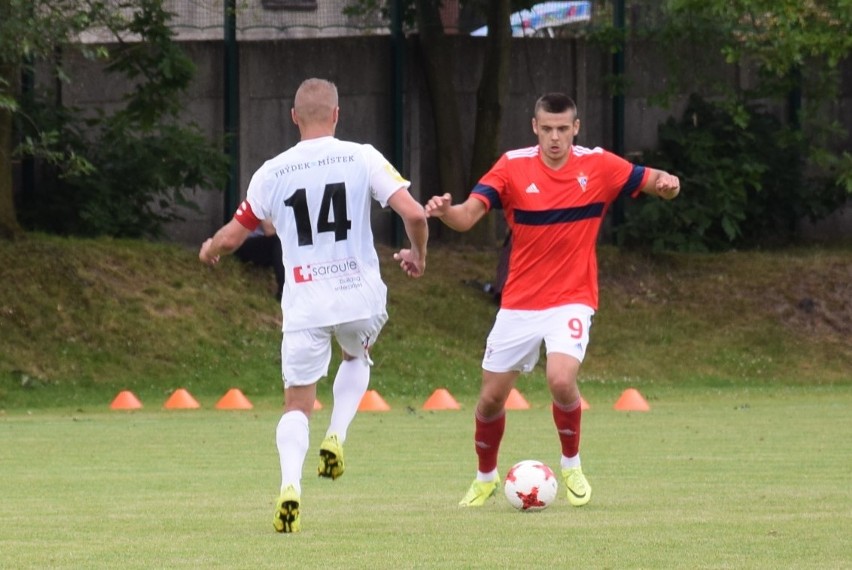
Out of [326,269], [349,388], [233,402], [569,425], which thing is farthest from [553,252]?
[233,402]

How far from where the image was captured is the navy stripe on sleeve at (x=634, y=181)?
9.49 metres

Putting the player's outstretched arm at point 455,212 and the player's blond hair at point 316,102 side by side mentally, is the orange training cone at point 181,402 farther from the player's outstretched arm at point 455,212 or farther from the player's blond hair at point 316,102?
the player's blond hair at point 316,102

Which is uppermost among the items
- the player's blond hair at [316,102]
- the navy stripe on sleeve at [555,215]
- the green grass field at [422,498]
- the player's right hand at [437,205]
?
the player's blond hair at [316,102]

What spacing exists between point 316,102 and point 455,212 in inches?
43.2

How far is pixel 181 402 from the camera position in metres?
19.4

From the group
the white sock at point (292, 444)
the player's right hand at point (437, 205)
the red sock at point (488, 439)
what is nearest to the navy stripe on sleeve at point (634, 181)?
the player's right hand at point (437, 205)

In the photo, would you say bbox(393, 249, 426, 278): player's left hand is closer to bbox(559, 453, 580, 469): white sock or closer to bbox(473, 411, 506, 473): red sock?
bbox(473, 411, 506, 473): red sock

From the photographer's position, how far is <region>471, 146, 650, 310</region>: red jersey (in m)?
9.36

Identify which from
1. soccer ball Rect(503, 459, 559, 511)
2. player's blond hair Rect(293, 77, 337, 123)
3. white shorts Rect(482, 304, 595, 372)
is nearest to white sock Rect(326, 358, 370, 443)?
white shorts Rect(482, 304, 595, 372)

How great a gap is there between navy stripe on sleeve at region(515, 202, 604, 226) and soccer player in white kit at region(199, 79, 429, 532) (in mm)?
1007

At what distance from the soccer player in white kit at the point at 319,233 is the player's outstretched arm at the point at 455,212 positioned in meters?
0.39

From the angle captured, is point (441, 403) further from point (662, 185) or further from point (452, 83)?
point (662, 185)

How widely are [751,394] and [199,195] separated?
8644 millimetres

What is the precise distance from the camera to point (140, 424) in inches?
663
